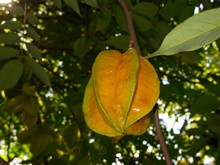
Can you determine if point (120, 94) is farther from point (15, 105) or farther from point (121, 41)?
point (15, 105)

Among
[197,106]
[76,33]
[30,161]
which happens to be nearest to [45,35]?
[76,33]

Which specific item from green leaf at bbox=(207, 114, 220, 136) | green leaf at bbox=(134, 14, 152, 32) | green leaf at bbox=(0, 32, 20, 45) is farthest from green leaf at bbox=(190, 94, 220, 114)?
green leaf at bbox=(0, 32, 20, 45)

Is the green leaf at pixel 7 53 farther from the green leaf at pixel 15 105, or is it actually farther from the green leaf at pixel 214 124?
the green leaf at pixel 214 124

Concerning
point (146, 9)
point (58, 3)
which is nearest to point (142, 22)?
point (146, 9)

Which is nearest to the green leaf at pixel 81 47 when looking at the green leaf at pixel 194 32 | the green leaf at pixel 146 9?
the green leaf at pixel 146 9

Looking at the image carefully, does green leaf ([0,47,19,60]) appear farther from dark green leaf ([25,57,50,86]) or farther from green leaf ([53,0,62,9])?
green leaf ([53,0,62,9])

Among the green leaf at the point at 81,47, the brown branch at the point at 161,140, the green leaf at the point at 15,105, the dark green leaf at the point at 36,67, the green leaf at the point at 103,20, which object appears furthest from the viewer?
the green leaf at the point at 81,47
